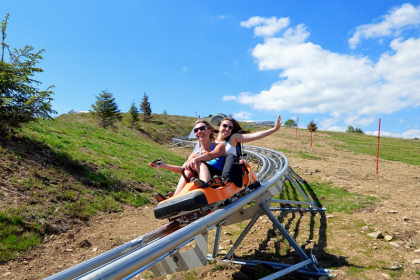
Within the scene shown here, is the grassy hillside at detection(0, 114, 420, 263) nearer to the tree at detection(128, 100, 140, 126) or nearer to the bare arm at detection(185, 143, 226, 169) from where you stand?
the bare arm at detection(185, 143, 226, 169)

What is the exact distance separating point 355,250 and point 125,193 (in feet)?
19.8

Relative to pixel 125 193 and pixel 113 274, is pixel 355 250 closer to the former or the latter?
pixel 113 274

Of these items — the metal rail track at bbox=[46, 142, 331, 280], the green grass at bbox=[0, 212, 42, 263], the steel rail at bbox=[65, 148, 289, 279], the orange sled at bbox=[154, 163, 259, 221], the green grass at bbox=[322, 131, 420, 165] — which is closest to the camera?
the steel rail at bbox=[65, 148, 289, 279]

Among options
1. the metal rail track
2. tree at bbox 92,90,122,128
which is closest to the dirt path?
the metal rail track

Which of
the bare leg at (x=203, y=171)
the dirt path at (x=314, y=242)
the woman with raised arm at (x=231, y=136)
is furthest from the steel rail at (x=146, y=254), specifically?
the dirt path at (x=314, y=242)

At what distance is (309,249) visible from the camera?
470 cm

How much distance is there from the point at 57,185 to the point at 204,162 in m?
4.88

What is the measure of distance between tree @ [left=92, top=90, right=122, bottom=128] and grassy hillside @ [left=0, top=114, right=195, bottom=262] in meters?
21.5

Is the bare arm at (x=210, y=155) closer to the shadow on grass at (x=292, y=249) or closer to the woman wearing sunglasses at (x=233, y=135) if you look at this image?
the woman wearing sunglasses at (x=233, y=135)

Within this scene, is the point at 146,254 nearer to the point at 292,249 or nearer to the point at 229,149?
the point at 229,149

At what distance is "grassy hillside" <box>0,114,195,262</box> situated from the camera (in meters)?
5.40

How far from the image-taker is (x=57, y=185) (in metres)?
7.06

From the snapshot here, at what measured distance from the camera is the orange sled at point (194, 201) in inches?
117

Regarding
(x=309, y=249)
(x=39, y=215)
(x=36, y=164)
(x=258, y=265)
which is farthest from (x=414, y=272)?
(x=36, y=164)
